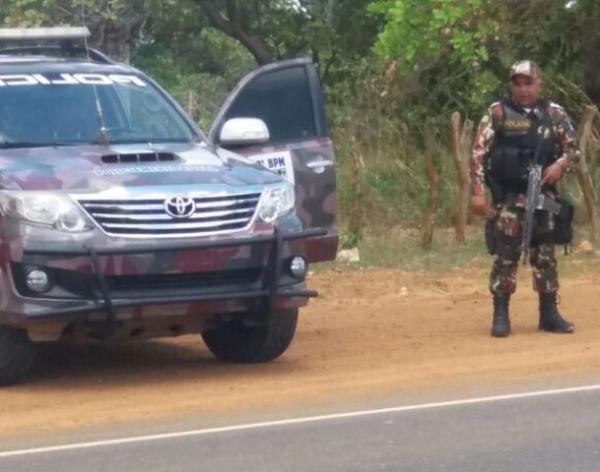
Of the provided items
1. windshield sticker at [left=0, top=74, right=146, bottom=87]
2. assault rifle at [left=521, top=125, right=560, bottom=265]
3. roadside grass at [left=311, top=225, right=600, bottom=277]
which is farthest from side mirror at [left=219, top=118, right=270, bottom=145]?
roadside grass at [left=311, top=225, right=600, bottom=277]

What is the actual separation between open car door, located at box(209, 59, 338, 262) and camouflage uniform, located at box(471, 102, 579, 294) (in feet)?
3.88

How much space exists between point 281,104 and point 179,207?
2.56 metres

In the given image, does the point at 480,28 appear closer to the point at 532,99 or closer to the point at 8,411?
the point at 532,99

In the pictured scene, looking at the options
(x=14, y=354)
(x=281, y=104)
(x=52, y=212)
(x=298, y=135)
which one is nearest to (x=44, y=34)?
(x=281, y=104)

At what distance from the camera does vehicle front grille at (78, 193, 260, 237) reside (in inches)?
324

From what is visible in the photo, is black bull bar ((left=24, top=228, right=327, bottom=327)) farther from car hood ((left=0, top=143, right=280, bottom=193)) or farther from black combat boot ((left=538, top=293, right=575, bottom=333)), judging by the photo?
black combat boot ((left=538, top=293, right=575, bottom=333))

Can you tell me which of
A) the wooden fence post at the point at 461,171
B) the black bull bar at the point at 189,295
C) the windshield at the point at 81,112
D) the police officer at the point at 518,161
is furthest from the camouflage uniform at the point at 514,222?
the wooden fence post at the point at 461,171

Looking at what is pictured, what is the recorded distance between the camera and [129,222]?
826 centimetres

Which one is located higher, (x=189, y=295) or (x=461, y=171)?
(x=189, y=295)

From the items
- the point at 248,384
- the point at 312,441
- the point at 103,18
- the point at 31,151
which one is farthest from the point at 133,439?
the point at 103,18

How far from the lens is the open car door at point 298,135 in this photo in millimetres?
10633

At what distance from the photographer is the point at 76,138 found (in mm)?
9180

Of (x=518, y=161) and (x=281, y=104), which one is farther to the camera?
(x=281, y=104)

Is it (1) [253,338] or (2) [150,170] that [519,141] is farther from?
(2) [150,170]
